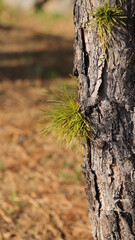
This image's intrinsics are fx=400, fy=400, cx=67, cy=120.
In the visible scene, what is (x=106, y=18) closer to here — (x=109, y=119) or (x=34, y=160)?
(x=109, y=119)

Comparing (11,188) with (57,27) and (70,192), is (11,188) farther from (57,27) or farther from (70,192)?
(57,27)

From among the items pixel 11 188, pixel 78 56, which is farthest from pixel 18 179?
pixel 78 56

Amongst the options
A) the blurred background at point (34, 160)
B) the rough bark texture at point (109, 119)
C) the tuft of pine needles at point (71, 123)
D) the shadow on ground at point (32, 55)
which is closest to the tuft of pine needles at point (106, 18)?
the rough bark texture at point (109, 119)

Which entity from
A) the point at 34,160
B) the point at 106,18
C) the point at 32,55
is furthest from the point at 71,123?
the point at 32,55

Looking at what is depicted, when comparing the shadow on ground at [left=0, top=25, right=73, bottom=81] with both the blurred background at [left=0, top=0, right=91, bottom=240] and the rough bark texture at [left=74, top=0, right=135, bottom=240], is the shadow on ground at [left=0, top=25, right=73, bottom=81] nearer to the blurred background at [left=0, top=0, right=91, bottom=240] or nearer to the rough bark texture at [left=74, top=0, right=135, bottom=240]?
the blurred background at [left=0, top=0, right=91, bottom=240]

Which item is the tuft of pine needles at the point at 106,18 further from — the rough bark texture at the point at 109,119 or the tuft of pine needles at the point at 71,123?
the tuft of pine needles at the point at 71,123

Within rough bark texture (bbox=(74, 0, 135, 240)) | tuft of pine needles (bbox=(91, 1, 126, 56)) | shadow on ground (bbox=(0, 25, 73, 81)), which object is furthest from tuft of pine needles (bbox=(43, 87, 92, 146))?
shadow on ground (bbox=(0, 25, 73, 81))
